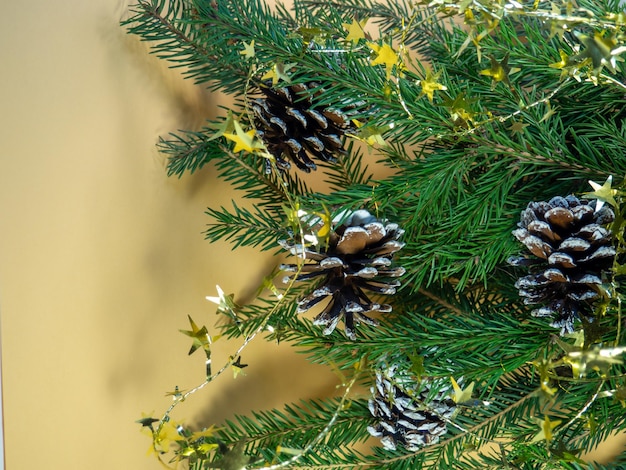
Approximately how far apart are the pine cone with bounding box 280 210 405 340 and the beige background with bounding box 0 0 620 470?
0.53 ft

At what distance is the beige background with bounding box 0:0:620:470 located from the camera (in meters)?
0.42

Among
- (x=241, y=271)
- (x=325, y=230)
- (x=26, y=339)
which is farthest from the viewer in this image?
(x=241, y=271)

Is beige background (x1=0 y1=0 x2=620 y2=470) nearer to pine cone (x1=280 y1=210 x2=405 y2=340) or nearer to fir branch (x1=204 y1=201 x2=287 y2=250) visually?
fir branch (x1=204 y1=201 x2=287 y2=250)

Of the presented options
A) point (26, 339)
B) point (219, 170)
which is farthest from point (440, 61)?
point (26, 339)

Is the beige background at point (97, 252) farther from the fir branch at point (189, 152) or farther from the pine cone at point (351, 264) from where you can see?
the pine cone at point (351, 264)

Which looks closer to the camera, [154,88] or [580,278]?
[580,278]

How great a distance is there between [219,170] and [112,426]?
22cm

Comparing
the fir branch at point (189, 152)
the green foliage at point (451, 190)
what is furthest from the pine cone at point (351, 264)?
the fir branch at point (189, 152)

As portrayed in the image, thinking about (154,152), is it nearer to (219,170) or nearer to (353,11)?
(219,170)

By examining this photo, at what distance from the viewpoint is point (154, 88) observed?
51 centimetres

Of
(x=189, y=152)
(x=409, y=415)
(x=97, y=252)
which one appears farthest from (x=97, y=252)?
(x=409, y=415)

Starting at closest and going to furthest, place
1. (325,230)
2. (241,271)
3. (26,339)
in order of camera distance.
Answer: (325,230) → (26,339) → (241,271)

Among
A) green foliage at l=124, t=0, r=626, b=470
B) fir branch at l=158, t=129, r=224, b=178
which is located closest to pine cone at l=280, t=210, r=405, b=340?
green foliage at l=124, t=0, r=626, b=470

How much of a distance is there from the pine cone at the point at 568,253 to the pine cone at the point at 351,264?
77 mm
